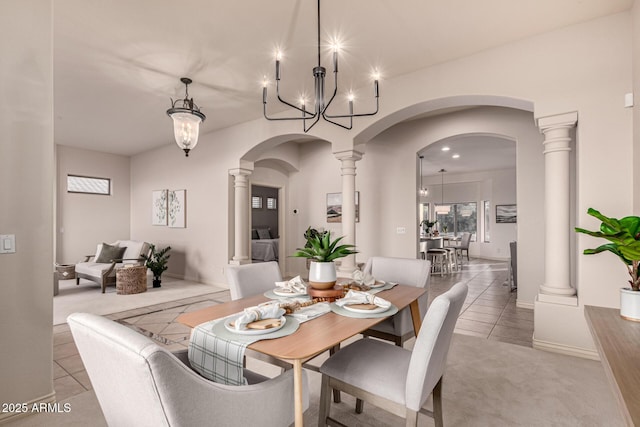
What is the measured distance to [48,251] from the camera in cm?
209

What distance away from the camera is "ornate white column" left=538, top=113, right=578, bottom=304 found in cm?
286

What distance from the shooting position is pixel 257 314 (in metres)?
1.48

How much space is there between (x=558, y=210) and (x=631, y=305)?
1.63 m

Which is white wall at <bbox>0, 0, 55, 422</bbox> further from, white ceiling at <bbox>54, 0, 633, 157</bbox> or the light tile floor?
white ceiling at <bbox>54, 0, 633, 157</bbox>

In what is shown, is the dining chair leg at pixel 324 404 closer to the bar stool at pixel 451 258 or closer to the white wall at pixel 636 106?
the white wall at pixel 636 106

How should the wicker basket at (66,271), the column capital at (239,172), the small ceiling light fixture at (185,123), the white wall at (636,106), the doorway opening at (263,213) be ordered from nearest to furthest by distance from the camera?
the white wall at (636,106) < the small ceiling light fixture at (185,123) < the column capital at (239,172) < the wicker basket at (66,271) < the doorway opening at (263,213)

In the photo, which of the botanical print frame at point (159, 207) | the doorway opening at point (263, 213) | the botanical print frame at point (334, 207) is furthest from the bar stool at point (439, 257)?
the botanical print frame at point (159, 207)

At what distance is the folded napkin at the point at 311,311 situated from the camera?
63.4 inches

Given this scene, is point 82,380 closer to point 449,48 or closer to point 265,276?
point 265,276

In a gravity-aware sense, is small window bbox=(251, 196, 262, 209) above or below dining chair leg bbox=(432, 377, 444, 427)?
above

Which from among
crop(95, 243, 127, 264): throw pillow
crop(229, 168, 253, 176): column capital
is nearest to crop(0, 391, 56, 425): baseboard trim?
crop(229, 168, 253, 176): column capital

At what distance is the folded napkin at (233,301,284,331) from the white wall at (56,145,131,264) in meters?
7.34

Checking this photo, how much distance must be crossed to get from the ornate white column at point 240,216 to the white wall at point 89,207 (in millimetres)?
3905

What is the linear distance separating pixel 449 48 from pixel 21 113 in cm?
339
